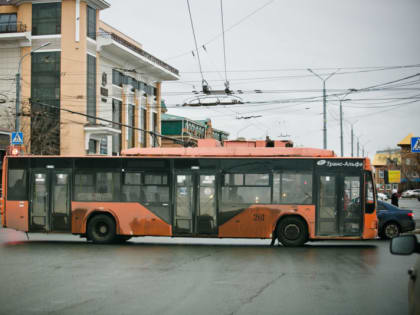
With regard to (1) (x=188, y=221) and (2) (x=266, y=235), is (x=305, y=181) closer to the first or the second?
(2) (x=266, y=235)

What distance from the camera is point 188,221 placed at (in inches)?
686

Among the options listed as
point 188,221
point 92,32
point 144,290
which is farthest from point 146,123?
point 144,290

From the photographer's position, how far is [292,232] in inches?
671

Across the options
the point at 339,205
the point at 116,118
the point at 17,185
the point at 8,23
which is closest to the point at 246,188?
the point at 339,205

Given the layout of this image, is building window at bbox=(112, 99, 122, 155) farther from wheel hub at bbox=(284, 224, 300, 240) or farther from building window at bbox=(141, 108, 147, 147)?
wheel hub at bbox=(284, 224, 300, 240)

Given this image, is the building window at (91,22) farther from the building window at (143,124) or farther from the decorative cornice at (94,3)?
the building window at (143,124)

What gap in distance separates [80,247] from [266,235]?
5.89 m

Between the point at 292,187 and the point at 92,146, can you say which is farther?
the point at 92,146

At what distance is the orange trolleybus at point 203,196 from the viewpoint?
56.0ft

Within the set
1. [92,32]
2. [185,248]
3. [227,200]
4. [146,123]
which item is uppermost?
[92,32]

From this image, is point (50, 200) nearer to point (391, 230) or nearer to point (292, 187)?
point (292, 187)

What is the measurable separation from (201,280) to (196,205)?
23.0 ft

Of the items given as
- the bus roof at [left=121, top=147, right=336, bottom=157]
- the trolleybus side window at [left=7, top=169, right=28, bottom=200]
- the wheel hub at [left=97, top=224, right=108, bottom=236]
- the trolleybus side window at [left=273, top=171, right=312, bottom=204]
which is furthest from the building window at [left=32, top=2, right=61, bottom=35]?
the trolleybus side window at [left=273, top=171, right=312, bottom=204]

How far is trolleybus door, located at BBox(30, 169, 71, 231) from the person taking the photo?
18.0 m
